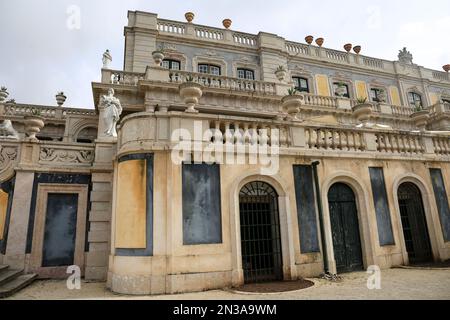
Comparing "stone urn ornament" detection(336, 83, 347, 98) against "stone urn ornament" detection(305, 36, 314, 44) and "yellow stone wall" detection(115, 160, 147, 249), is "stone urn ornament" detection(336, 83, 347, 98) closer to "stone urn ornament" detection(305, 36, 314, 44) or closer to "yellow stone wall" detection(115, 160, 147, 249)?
"stone urn ornament" detection(305, 36, 314, 44)

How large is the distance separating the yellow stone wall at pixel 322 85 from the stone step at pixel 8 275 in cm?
2100

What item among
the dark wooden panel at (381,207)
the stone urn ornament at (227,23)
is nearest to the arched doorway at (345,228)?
the dark wooden panel at (381,207)

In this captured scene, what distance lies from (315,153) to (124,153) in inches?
222

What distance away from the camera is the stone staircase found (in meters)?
7.13

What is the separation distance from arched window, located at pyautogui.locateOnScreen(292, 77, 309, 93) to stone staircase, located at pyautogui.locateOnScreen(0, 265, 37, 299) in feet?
64.0

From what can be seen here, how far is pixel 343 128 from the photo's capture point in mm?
9617

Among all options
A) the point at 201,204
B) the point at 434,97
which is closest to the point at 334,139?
the point at 201,204

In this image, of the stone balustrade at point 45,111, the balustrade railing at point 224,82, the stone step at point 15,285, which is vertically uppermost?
the balustrade railing at point 224,82

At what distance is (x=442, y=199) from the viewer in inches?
405

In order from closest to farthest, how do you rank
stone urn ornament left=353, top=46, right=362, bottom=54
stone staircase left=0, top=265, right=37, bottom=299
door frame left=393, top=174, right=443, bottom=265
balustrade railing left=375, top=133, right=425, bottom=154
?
stone staircase left=0, top=265, right=37, bottom=299 → door frame left=393, top=174, right=443, bottom=265 → balustrade railing left=375, top=133, right=425, bottom=154 → stone urn ornament left=353, top=46, right=362, bottom=54

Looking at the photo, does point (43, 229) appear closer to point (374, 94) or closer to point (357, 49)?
point (374, 94)

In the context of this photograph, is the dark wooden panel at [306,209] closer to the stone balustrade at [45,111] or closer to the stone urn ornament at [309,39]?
the stone balustrade at [45,111]

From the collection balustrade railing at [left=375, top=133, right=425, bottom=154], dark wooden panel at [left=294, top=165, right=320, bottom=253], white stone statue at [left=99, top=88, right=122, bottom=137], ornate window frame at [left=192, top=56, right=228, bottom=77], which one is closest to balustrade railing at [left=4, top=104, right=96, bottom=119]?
ornate window frame at [left=192, top=56, right=228, bottom=77]

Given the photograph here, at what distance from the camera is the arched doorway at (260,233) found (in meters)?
7.79
